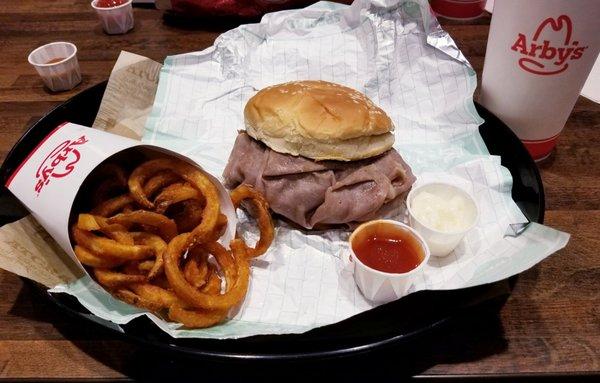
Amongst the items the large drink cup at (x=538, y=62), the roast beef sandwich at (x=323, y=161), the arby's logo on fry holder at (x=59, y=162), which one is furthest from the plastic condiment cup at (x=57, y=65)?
the large drink cup at (x=538, y=62)

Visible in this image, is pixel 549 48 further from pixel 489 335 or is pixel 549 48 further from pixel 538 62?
pixel 489 335

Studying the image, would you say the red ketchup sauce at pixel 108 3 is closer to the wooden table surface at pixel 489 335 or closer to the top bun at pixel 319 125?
the top bun at pixel 319 125

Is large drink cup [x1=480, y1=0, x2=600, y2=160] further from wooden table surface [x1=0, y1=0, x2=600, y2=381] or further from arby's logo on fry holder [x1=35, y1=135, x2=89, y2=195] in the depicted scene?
arby's logo on fry holder [x1=35, y1=135, x2=89, y2=195]

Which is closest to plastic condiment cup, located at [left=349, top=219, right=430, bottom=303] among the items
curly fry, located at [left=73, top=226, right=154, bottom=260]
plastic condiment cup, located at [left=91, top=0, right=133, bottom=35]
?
curly fry, located at [left=73, top=226, right=154, bottom=260]

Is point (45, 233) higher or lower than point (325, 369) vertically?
higher

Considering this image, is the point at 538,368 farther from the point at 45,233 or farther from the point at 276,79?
the point at 276,79

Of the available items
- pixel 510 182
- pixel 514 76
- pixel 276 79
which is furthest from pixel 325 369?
pixel 276 79

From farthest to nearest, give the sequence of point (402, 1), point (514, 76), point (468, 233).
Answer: point (402, 1) < point (514, 76) < point (468, 233)

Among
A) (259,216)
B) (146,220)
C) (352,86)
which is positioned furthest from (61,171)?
(352,86)
